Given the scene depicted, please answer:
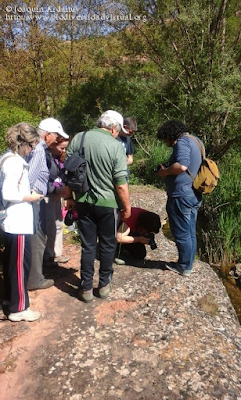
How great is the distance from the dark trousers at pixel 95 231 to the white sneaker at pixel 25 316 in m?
0.57

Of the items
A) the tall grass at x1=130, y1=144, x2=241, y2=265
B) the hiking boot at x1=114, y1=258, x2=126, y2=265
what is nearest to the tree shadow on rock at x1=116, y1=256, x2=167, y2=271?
the hiking boot at x1=114, y1=258, x2=126, y2=265

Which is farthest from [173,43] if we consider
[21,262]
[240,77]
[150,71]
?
[21,262]

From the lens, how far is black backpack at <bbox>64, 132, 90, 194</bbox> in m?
3.04

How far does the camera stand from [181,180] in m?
3.76

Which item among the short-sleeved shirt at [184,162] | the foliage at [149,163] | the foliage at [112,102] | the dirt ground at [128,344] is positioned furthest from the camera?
the foliage at [112,102]

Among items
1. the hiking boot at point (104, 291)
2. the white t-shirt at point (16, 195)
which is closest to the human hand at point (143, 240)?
the hiking boot at point (104, 291)

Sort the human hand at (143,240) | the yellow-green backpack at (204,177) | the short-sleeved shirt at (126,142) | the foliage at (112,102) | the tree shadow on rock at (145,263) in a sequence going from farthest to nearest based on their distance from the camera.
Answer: the foliage at (112,102) < the short-sleeved shirt at (126,142) < the tree shadow on rock at (145,263) < the human hand at (143,240) < the yellow-green backpack at (204,177)

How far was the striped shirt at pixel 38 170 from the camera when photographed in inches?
127

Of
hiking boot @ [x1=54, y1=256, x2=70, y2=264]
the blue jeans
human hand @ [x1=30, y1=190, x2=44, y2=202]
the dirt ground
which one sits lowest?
the dirt ground

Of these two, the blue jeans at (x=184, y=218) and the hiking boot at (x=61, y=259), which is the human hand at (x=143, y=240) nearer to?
the blue jeans at (x=184, y=218)

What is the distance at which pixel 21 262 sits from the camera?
10.00 ft

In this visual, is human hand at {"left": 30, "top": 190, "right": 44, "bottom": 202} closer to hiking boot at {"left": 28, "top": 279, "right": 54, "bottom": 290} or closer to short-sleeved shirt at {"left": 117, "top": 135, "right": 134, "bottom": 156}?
hiking boot at {"left": 28, "top": 279, "right": 54, "bottom": 290}

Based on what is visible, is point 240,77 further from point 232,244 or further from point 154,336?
point 154,336

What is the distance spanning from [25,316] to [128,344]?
3.20ft
